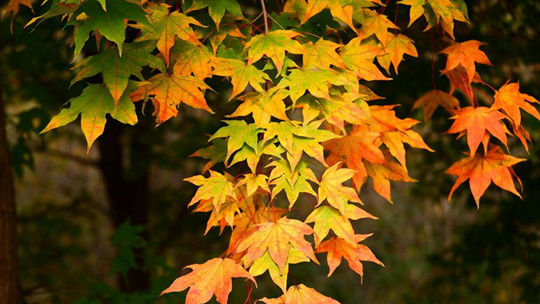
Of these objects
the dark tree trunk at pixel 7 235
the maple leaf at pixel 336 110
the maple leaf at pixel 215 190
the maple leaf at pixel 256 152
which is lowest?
the dark tree trunk at pixel 7 235

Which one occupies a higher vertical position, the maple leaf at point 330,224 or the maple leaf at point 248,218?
the maple leaf at point 330,224

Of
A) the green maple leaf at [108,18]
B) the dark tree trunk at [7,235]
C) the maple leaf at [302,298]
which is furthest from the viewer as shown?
the dark tree trunk at [7,235]

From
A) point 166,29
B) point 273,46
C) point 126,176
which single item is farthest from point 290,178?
point 126,176

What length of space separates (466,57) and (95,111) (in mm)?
1526

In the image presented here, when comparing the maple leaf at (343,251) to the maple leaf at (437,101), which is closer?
the maple leaf at (343,251)

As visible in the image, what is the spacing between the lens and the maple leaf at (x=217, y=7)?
2.32 m

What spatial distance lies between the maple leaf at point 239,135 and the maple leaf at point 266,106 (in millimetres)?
31

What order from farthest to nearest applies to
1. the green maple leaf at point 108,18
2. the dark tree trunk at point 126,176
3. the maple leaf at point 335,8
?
the dark tree trunk at point 126,176 → the maple leaf at point 335,8 → the green maple leaf at point 108,18

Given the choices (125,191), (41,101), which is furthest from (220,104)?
(41,101)

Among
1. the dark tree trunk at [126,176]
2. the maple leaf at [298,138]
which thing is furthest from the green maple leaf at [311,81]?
the dark tree trunk at [126,176]

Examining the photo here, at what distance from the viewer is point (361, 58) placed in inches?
95.7

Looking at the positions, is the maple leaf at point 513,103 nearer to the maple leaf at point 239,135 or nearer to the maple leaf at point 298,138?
the maple leaf at point 298,138

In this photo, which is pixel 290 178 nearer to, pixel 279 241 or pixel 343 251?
pixel 279 241

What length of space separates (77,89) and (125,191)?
15.4 ft
